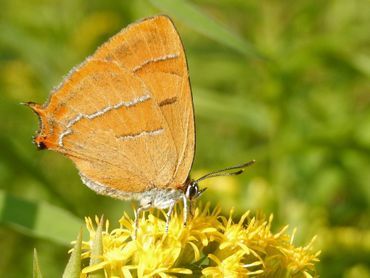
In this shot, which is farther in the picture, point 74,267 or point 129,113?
point 129,113

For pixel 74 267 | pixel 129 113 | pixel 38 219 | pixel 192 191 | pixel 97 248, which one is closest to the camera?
pixel 74 267

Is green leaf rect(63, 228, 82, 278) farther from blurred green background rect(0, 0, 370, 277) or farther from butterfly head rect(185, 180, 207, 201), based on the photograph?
blurred green background rect(0, 0, 370, 277)

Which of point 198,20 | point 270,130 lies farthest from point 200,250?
point 270,130

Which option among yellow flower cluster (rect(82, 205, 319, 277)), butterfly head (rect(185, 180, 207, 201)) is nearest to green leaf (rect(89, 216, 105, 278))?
yellow flower cluster (rect(82, 205, 319, 277))

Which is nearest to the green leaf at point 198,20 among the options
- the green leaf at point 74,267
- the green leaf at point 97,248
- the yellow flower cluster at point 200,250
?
the yellow flower cluster at point 200,250

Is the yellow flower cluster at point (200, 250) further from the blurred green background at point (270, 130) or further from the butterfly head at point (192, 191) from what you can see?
the blurred green background at point (270, 130)

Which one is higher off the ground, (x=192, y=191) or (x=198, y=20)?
Answer: (x=198, y=20)

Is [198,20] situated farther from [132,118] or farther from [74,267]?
[74,267]
